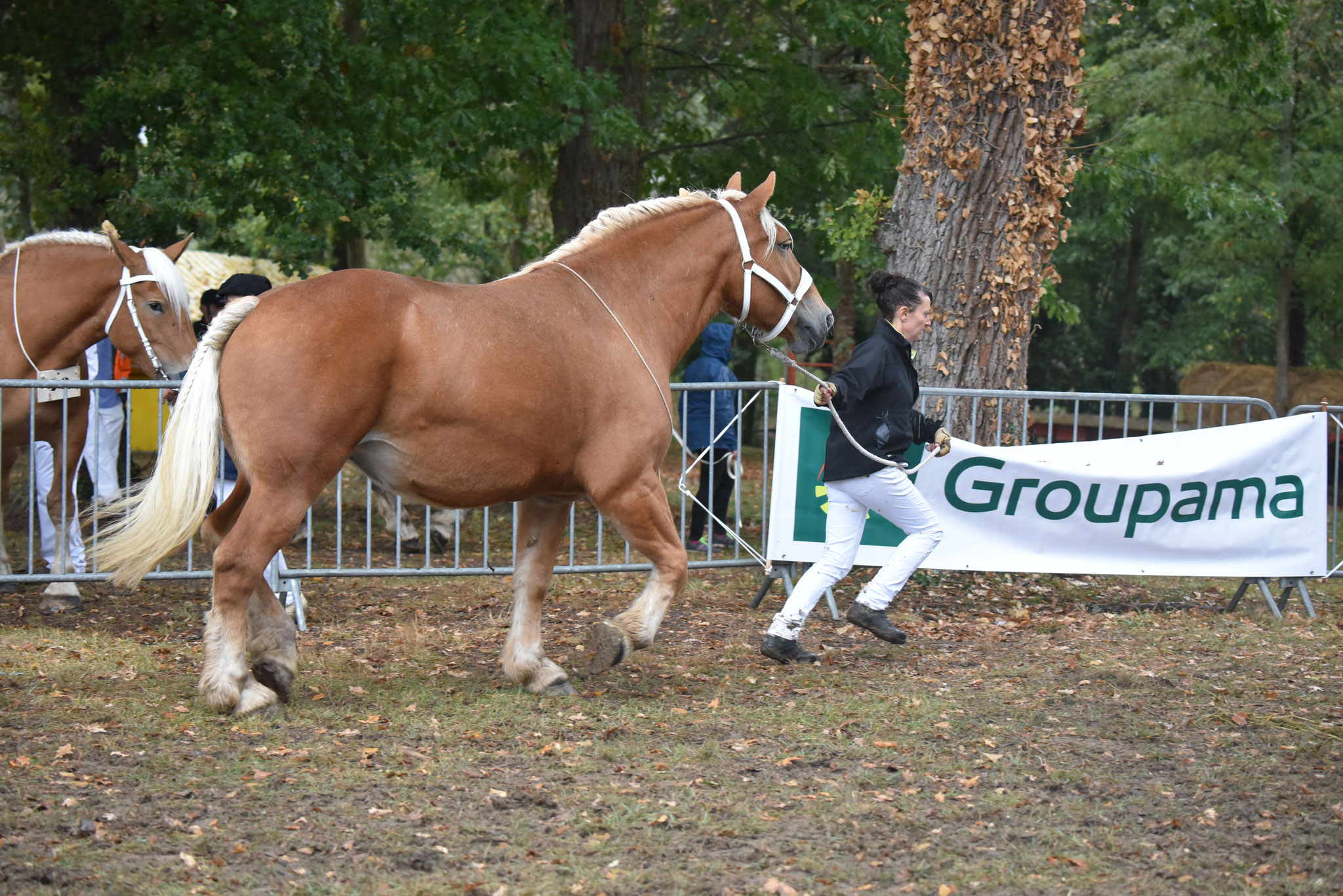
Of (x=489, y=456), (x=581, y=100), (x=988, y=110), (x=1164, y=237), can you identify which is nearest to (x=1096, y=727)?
(x=489, y=456)

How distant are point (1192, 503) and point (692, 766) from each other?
4633 mm

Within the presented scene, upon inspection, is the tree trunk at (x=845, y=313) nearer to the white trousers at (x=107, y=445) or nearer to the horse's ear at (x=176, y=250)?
the white trousers at (x=107, y=445)

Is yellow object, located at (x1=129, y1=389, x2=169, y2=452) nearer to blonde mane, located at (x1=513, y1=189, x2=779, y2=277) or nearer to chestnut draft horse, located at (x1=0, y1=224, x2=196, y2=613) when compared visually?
chestnut draft horse, located at (x1=0, y1=224, x2=196, y2=613)

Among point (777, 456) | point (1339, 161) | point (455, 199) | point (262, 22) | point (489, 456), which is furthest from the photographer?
point (455, 199)

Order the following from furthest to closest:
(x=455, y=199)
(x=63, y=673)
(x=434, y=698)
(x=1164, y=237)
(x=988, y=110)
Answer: (x=455, y=199) < (x=1164, y=237) < (x=988, y=110) < (x=63, y=673) < (x=434, y=698)

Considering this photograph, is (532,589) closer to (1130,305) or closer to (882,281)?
(882,281)

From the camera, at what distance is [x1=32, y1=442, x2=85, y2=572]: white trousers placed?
25.5 ft

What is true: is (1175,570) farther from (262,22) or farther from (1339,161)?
(1339,161)

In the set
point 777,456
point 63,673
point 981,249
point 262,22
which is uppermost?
point 262,22

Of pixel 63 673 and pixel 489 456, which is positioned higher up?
pixel 489 456

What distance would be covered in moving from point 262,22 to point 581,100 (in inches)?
119

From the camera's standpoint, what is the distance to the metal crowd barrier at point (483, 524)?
277 inches

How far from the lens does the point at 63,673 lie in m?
5.79

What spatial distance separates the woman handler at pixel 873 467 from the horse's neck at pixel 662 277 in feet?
2.68
